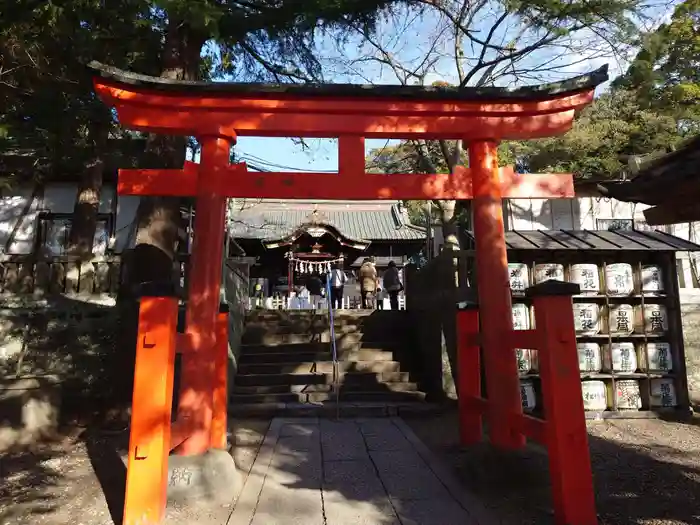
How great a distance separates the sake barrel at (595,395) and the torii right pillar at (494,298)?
331cm

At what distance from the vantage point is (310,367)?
27.0ft

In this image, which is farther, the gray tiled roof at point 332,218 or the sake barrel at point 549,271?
the gray tiled roof at point 332,218

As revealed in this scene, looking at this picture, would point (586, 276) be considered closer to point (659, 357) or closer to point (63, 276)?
point (659, 357)

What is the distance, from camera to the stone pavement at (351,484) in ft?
11.9

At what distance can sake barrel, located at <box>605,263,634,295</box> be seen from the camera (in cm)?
738

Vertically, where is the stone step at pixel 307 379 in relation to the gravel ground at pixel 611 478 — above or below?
above

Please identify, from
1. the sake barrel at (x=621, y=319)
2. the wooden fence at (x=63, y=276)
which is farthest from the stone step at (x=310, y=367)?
the sake barrel at (x=621, y=319)

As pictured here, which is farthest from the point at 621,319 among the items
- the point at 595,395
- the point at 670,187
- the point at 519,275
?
the point at 670,187

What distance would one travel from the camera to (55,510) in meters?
3.81

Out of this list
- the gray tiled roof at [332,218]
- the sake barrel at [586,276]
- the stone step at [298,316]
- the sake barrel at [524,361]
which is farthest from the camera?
the gray tiled roof at [332,218]

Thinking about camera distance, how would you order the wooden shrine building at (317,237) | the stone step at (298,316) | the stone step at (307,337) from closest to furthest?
1. the stone step at (307,337)
2. the stone step at (298,316)
3. the wooden shrine building at (317,237)

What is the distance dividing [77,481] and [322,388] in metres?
3.86

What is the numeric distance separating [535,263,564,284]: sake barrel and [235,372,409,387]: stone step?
270 cm

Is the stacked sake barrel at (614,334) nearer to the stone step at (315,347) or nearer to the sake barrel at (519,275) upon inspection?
the sake barrel at (519,275)
